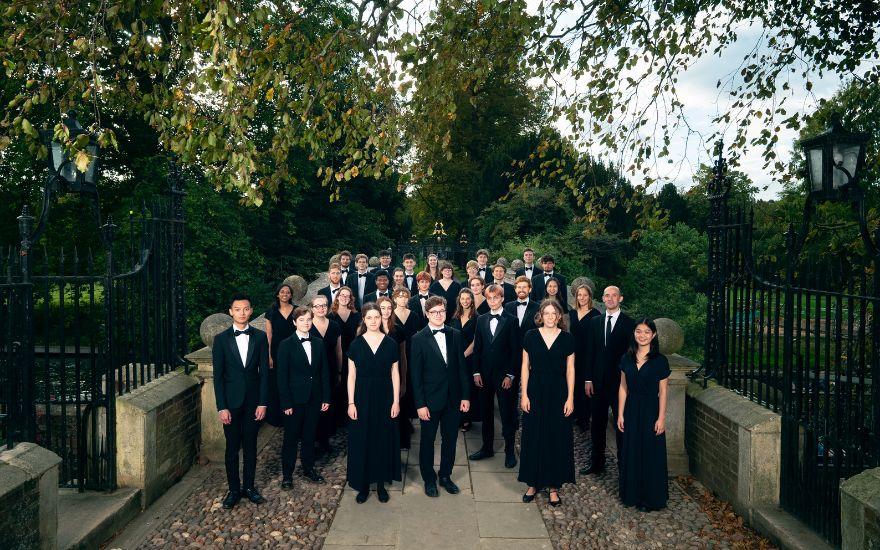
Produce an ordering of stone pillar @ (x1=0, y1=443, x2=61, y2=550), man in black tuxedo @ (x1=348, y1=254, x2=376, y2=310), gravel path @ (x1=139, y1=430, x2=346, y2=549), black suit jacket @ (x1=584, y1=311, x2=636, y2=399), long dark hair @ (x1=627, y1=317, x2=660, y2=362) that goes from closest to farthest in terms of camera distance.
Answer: stone pillar @ (x1=0, y1=443, x2=61, y2=550)
gravel path @ (x1=139, y1=430, x2=346, y2=549)
long dark hair @ (x1=627, y1=317, x2=660, y2=362)
black suit jacket @ (x1=584, y1=311, x2=636, y2=399)
man in black tuxedo @ (x1=348, y1=254, x2=376, y2=310)

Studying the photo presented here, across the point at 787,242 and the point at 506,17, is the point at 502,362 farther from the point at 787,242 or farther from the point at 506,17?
the point at 506,17

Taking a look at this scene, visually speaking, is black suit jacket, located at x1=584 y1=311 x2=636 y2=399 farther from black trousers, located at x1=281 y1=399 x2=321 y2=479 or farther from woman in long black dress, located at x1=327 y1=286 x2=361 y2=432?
black trousers, located at x1=281 y1=399 x2=321 y2=479

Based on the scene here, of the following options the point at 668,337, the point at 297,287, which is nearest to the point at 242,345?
the point at 668,337

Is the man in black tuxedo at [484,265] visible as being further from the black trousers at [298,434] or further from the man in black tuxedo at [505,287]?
the black trousers at [298,434]

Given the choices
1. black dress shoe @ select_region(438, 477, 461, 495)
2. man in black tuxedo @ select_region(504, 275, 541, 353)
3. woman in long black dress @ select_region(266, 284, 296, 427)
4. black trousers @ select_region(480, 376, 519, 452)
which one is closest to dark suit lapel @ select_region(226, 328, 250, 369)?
woman in long black dress @ select_region(266, 284, 296, 427)

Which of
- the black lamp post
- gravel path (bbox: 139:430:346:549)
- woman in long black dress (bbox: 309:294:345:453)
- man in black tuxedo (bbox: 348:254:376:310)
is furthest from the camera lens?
man in black tuxedo (bbox: 348:254:376:310)

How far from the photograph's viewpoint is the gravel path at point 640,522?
4789 mm

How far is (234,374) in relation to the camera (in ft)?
17.4

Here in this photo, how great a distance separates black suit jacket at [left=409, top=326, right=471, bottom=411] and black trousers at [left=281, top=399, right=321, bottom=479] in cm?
106

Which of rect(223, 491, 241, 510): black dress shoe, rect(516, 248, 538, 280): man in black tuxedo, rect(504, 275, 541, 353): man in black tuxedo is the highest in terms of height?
rect(516, 248, 538, 280): man in black tuxedo

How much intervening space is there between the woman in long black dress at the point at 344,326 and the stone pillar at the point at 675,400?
137 inches

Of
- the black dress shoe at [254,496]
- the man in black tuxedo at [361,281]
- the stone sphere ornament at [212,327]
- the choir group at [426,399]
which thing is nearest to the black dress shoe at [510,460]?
the choir group at [426,399]

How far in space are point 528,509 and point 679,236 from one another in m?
22.4

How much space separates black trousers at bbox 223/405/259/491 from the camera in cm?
535
